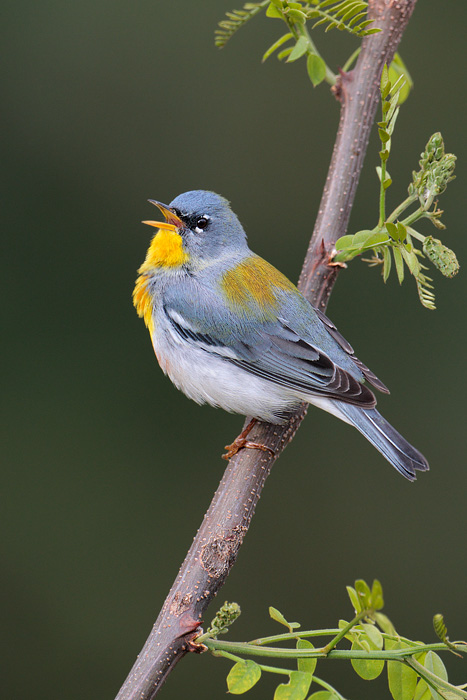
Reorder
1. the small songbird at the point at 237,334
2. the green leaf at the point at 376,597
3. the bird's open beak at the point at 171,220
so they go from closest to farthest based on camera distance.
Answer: the green leaf at the point at 376,597
the small songbird at the point at 237,334
the bird's open beak at the point at 171,220

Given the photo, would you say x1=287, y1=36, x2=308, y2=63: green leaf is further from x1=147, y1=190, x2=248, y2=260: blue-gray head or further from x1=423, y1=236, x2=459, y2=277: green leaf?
x1=147, y1=190, x2=248, y2=260: blue-gray head

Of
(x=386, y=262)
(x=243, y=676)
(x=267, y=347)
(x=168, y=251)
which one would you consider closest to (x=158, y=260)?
(x=168, y=251)

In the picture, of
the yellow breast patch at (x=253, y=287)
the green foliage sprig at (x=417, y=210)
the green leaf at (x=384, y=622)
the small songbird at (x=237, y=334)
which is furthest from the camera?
the yellow breast patch at (x=253, y=287)

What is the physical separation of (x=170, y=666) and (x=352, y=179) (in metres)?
1.84

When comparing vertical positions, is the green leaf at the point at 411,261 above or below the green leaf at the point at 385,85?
below

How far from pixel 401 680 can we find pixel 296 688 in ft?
0.75

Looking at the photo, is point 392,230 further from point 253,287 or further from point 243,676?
point 253,287

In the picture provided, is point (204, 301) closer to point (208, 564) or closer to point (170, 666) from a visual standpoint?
point (208, 564)

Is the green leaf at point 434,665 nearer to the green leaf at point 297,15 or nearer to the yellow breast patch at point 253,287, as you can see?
the yellow breast patch at point 253,287

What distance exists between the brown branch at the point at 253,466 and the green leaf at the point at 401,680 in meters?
0.46

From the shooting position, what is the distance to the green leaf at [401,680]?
1.59 meters

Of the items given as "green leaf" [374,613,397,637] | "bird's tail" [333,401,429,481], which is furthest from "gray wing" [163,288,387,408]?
"green leaf" [374,613,397,637]

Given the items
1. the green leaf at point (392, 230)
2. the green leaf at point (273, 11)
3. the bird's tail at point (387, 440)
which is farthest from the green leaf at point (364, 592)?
the green leaf at point (273, 11)

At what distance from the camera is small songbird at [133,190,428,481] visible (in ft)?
9.41
